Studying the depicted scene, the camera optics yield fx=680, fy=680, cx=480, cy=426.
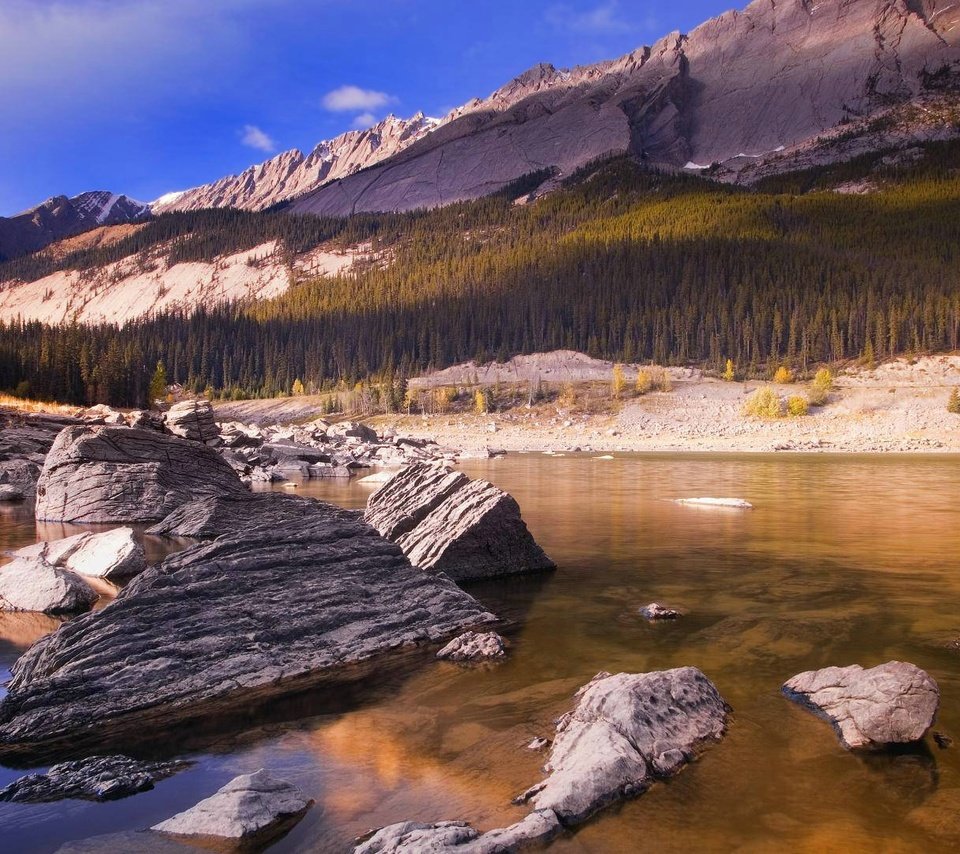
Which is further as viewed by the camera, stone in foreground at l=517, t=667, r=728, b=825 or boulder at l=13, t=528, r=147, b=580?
boulder at l=13, t=528, r=147, b=580

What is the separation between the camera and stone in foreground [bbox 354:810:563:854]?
16.5 ft

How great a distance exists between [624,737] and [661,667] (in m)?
3.16

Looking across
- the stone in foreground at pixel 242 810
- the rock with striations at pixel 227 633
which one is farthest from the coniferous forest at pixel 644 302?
the stone in foreground at pixel 242 810

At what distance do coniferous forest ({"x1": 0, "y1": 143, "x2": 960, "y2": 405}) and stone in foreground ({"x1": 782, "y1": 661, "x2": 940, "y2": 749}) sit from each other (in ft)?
391

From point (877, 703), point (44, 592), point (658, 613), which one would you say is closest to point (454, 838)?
point (877, 703)

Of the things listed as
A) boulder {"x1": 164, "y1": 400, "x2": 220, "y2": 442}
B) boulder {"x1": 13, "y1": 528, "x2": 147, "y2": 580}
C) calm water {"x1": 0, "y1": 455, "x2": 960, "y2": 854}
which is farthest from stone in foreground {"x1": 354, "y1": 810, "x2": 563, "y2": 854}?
boulder {"x1": 164, "y1": 400, "x2": 220, "y2": 442}

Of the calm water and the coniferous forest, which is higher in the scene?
the coniferous forest

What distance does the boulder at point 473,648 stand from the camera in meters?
10.2

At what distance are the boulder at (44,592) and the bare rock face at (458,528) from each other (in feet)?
19.8

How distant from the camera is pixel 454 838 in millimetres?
5133

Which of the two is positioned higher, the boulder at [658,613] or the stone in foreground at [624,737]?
the stone in foreground at [624,737]

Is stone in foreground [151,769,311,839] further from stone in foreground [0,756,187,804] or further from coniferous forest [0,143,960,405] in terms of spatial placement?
coniferous forest [0,143,960,405]

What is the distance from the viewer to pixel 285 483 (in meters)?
37.8

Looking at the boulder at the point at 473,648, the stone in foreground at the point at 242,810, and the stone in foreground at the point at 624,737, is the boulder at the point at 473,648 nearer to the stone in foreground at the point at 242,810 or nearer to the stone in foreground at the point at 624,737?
the stone in foreground at the point at 624,737
